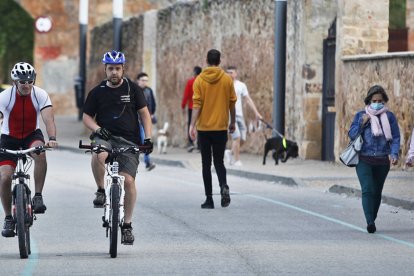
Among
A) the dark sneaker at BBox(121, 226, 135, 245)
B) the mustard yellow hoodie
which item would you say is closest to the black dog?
the mustard yellow hoodie

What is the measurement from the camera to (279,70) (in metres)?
26.7

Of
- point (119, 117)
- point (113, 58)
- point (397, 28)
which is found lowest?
point (119, 117)

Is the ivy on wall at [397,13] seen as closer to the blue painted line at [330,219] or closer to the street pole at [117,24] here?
the street pole at [117,24]

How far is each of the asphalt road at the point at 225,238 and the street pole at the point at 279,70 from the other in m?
6.09

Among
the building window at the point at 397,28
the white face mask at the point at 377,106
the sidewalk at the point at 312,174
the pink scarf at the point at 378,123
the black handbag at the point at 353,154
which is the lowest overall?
the sidewalk at the point at 312,174

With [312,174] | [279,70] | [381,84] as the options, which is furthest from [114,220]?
[279,70]

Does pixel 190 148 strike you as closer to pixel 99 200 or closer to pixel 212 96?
pixel 212 96

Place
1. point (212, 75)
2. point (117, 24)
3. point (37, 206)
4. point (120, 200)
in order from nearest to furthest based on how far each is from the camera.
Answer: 1. point (120, 200)
2. point (37, 206)
3. point (212, 75)
4. point (117, 24)

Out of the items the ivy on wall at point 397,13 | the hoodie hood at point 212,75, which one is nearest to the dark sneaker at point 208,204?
the hoodie hood at point 212,75

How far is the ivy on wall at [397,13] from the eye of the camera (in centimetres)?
3428

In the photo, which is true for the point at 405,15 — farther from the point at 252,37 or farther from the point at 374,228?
the point at 374,228

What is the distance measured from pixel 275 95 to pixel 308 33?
132cm

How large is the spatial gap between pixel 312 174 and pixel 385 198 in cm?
427

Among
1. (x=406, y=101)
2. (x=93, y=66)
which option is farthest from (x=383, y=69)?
(x=93, y=66)
